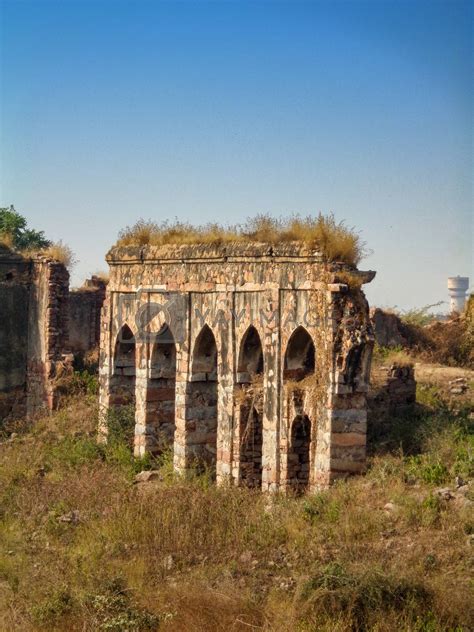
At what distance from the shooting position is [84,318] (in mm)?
25594

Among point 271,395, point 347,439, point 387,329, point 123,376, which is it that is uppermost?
point 387,329

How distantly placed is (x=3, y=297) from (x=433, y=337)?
400 inches

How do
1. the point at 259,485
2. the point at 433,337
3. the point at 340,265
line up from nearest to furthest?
the point at 340,265, the point at 259,485, the point at 433,337

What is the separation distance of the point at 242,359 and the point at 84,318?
10139 mm

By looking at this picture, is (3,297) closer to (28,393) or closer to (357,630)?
(28,393)

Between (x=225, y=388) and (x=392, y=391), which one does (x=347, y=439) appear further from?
(x=392, y=391)

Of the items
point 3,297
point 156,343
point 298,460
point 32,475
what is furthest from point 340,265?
point 3,297

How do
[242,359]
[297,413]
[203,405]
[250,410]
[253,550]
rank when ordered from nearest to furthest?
[253,550]
[297,413]
[250,410]
[242,359]
[203,405]

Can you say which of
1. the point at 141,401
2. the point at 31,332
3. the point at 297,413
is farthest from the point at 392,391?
the point at 31,332

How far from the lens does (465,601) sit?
34.4ft

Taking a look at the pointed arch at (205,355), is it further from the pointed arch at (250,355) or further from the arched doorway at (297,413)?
the arched doorway at (297,413)

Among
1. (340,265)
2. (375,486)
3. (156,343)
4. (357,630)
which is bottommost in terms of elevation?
(357,630)

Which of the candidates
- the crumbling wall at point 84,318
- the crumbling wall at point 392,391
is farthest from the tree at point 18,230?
the crumbling wall at point 392,391

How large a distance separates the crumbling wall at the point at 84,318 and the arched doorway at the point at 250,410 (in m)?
9.81
